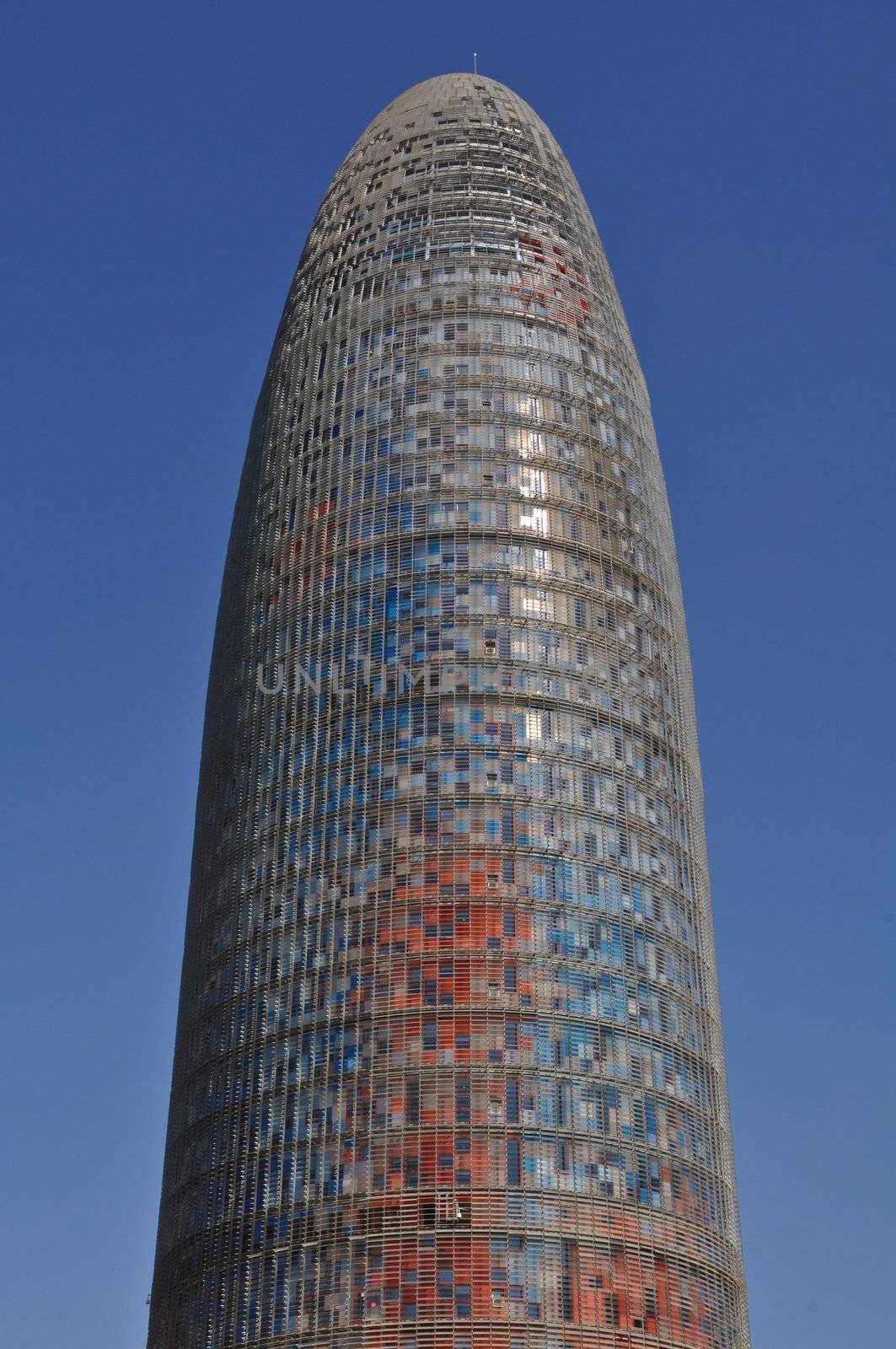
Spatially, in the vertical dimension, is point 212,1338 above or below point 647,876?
below

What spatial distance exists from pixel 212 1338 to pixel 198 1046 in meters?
27.0

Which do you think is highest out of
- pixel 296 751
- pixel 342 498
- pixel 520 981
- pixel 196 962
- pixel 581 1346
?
pixel 342 498

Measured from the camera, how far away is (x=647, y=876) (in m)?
160

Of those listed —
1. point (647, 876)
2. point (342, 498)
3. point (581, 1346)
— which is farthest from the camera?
point (342, 498)

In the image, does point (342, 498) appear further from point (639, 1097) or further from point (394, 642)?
point (639, 1097)

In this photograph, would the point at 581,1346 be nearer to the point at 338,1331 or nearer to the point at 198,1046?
the point at 338,1331

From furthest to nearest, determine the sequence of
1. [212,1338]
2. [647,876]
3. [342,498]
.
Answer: [342,498], [647,876], [212,1338]

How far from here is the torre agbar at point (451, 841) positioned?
458 ft

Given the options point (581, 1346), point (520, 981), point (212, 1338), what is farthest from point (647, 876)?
point (212, 1338)

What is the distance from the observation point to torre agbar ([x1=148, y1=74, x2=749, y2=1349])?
5497 inches

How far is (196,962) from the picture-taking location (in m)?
168

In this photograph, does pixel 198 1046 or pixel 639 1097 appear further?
pixel 198 1046

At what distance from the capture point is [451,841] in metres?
155

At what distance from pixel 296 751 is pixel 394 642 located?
13165 mm
